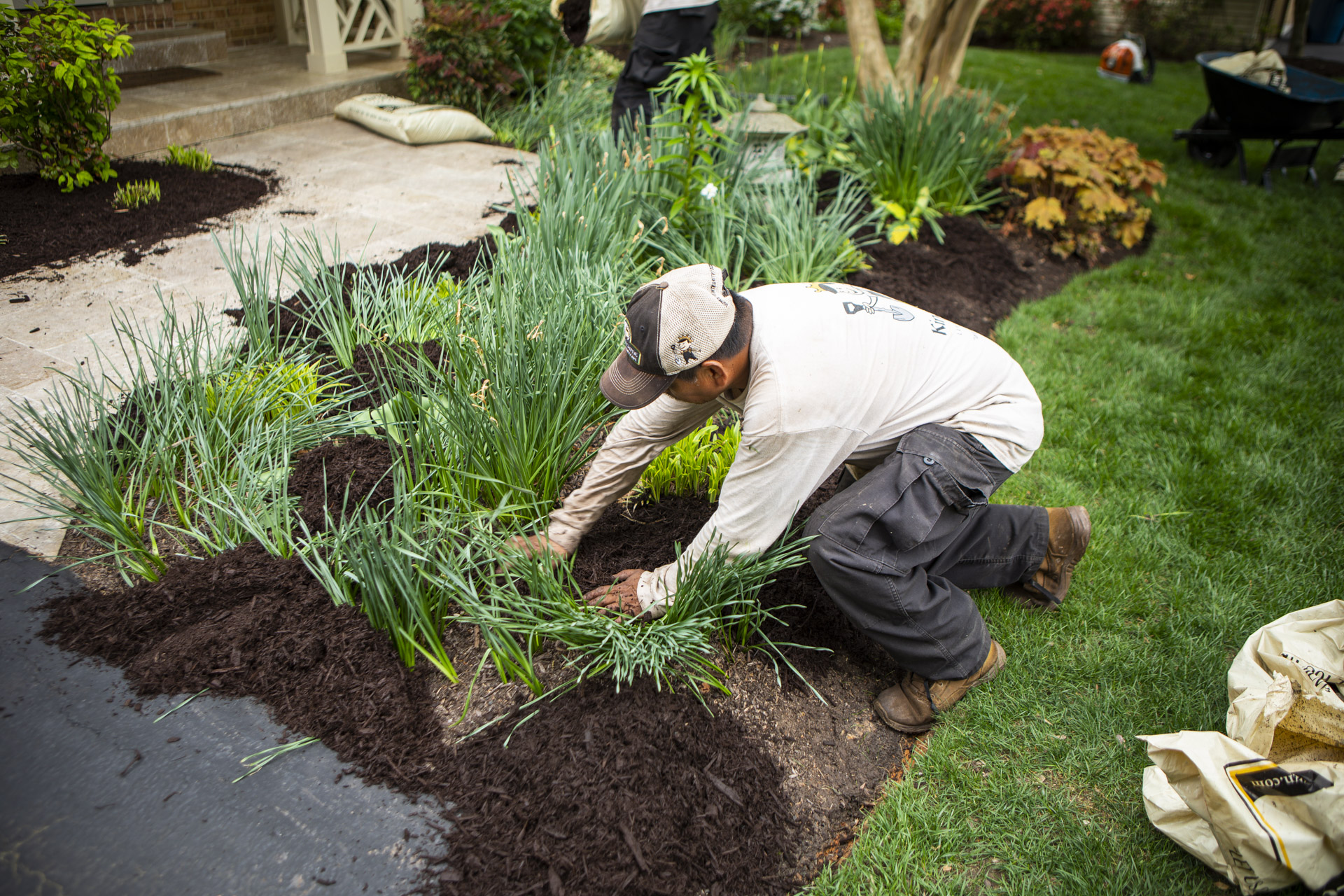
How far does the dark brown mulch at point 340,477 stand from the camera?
2320 millimetres

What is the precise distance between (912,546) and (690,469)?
→ 83 cm

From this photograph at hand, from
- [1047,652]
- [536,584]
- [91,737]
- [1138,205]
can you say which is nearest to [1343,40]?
[1138,205]

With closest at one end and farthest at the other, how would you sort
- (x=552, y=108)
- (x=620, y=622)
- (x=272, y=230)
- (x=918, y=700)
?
(x=620, y=622) < (x=918, y=700) < (x=272, y=230) < (x=552, y=108)

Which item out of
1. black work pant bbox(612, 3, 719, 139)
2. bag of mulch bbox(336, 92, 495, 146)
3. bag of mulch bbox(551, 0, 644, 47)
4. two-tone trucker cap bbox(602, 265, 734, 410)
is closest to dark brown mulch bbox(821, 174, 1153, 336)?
black work pant bbox(612, 3, 719, 139)

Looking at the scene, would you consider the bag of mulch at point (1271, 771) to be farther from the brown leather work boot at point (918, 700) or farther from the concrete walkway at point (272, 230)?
the concrete walkway at point (272, 230)

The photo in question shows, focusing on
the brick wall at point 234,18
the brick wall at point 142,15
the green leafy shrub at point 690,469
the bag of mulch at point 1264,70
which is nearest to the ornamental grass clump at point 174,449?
the green leafy shrub at point 690,469

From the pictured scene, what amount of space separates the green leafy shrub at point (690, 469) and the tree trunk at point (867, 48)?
4.34 metres

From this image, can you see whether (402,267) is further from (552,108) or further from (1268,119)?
(1268,119)

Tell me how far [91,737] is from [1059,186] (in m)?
5.29

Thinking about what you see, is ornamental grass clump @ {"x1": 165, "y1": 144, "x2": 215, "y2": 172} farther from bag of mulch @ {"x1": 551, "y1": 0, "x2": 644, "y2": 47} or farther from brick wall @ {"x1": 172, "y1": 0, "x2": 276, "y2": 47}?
brick wall @ {"x1": 172, "y1": 0, "x2": 276, "y2": 47}

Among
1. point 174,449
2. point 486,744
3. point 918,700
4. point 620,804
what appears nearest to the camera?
point 620,804

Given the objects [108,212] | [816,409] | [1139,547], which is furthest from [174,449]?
[1139,547]

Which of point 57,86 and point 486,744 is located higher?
point 57,86

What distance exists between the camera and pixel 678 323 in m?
1.74
